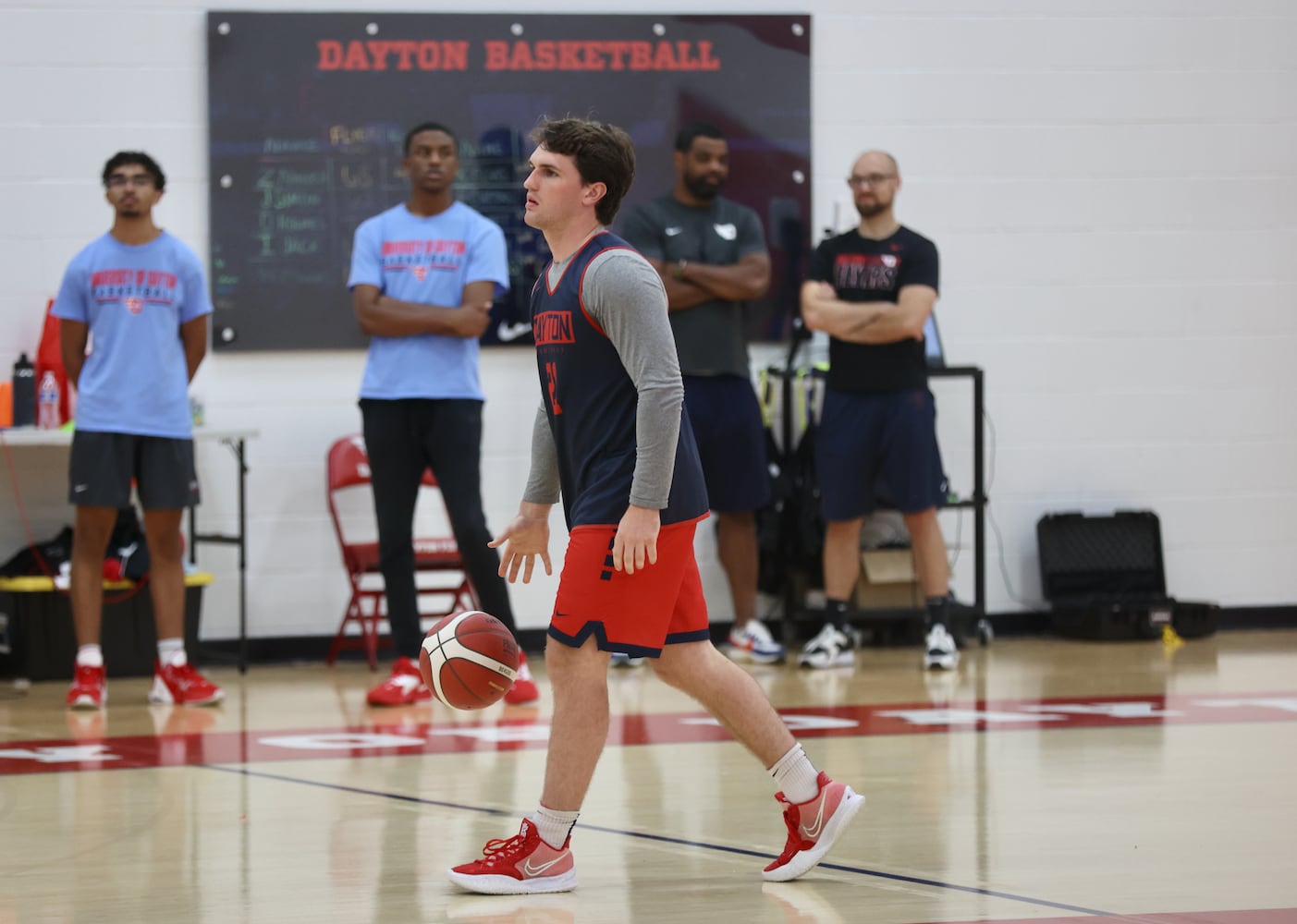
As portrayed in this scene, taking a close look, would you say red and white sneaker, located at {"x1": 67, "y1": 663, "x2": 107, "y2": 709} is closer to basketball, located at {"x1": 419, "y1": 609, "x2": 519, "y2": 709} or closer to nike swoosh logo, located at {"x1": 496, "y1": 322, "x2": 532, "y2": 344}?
nike swoosh logo, located at {"x1": 496, "y1": 322, "x2": 532, "y2": 344}

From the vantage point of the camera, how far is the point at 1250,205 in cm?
792

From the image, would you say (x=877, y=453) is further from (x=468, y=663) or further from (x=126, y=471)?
(x=468, y=663)

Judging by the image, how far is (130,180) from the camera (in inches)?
226

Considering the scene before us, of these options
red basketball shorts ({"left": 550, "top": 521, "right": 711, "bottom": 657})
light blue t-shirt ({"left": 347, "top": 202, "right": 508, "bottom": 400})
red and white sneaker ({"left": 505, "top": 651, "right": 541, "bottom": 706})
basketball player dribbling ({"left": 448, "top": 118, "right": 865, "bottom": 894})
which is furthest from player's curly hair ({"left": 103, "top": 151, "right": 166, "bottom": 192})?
red basketball shorts ({"left": 550, "top": 521, "right": 711, "bottom": 657})

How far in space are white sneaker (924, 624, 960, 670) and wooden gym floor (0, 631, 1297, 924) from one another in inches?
8.3

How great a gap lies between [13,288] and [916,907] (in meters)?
5.27

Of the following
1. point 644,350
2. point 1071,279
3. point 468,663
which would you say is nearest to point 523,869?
point 468,663

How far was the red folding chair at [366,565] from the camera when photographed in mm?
6824

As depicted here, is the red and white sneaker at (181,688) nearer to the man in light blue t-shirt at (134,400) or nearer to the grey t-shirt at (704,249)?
the man in light blue t-shirt at (134,400)

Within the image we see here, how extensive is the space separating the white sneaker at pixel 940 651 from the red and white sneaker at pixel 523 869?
356cm

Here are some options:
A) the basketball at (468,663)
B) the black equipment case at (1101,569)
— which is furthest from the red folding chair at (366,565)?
the basketball at (468,663)

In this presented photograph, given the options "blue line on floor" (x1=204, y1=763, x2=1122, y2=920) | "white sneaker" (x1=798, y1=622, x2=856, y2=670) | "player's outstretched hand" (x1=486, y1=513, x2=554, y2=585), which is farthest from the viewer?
"white sneaker" (x1=798, y1=622, x2=856, y2=670)

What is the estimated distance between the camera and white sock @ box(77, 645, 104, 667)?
19.0 ft

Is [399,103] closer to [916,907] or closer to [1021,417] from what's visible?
[1021,417]
